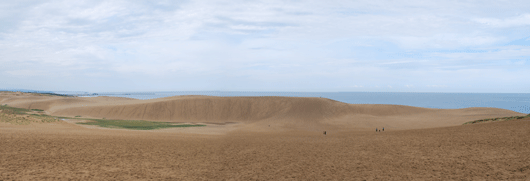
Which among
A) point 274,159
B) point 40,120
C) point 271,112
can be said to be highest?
point 271,112

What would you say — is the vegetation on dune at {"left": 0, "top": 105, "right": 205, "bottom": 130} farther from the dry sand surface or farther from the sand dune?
the sand dune

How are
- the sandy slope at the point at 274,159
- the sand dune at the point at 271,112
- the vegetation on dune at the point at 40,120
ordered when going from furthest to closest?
the sand dune at the point at 271,112
the vegetation on dune at the point at 40,120
the sandy slope at the point at 274,159

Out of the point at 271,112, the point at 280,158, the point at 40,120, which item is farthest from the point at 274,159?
the point at 271,112

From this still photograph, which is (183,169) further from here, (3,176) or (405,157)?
(405,157)

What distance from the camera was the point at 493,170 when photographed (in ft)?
41.5

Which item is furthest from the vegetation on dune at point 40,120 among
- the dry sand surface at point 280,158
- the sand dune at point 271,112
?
the sand dune at point 271,112

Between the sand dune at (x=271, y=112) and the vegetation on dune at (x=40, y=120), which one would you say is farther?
the sand dune at (x=271, y=112)

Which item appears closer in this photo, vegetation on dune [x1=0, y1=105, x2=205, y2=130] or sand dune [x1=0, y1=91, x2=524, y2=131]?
vegetation on dune [x1=0, y1=105, x2=205, y2=130]

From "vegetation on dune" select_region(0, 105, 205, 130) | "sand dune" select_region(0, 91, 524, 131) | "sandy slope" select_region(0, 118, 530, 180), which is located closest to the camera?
"sandy slope" select_region(0, 118, 530, 180)

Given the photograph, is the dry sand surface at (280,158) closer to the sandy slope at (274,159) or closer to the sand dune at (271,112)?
the sandy slope at (274,159)

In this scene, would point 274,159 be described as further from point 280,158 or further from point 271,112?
point 271,112

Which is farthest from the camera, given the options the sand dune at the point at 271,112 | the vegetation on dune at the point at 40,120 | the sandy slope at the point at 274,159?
the sand dune at the point at 271,112

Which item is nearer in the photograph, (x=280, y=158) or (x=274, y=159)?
(x=274, y=159)

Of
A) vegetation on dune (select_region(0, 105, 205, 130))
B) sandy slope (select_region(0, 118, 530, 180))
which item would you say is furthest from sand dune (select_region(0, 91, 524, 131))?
sandy slope (select_region(0, 118, 530, 180))
